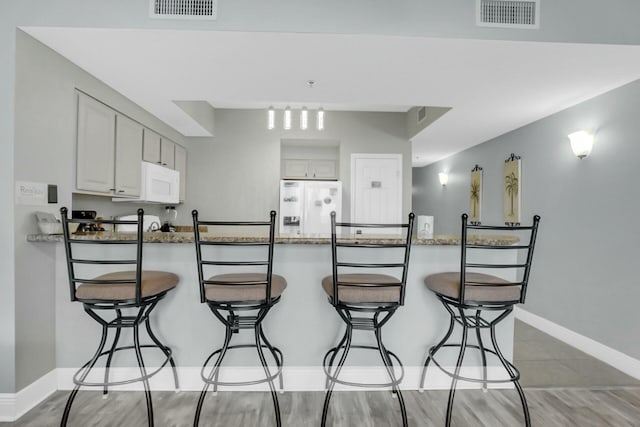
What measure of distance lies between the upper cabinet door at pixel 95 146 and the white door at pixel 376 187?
3040mm

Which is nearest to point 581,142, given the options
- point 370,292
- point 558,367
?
point 558,367

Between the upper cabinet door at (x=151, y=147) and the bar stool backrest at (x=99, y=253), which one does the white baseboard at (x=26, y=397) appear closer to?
the bar stool backrest at (x=99, y=253)

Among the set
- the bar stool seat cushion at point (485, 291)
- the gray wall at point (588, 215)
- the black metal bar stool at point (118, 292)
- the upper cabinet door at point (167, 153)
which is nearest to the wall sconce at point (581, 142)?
the gray wall at point (588, 215)

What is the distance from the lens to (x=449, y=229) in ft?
19.9

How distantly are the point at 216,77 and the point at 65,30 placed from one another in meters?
0.92

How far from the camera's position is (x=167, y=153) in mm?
3980

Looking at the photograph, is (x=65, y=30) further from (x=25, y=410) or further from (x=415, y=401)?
(x=415, y=401)

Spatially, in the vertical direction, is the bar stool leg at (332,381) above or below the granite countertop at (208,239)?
below

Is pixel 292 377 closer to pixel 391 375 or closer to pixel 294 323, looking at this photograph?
pixel 294 323

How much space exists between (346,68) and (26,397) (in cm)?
283

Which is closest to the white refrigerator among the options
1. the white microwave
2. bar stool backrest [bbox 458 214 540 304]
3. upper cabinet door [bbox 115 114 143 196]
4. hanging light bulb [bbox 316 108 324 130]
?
hanging light bulb [bbox 316 108 324 130]

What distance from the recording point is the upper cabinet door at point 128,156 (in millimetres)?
2908

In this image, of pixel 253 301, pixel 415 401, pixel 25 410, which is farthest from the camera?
pixel 415 401

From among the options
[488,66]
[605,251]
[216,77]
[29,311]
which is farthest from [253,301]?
[605,251]
